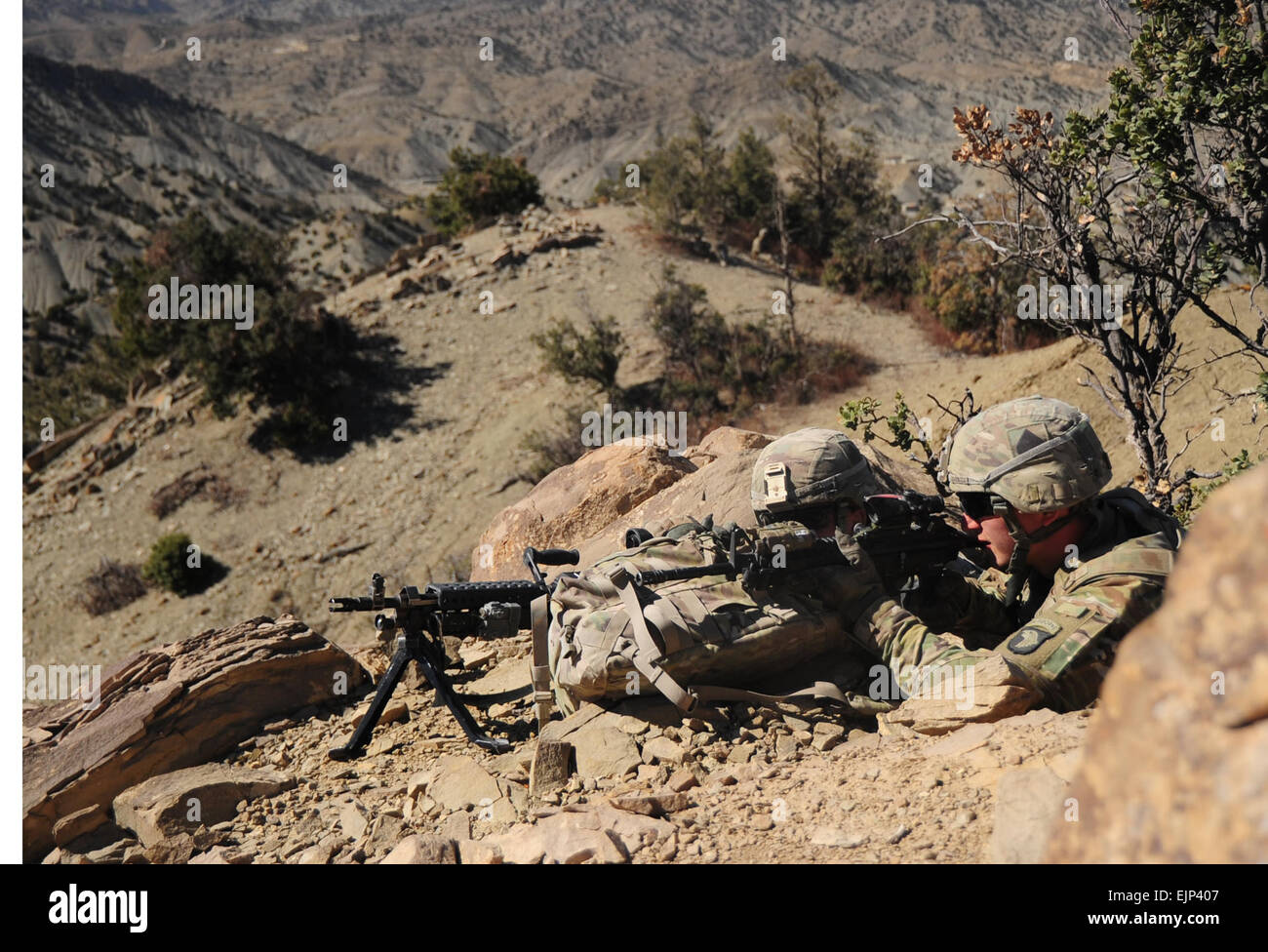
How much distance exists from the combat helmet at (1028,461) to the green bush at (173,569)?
45.4ft

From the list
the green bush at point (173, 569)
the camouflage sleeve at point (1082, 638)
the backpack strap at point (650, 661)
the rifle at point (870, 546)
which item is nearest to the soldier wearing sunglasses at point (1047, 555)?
the camouflage sleeve at point (1082, 638)

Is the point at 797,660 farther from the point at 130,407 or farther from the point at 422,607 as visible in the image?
the point at 130,407

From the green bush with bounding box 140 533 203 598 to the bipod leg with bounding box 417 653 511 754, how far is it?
11.4 metres

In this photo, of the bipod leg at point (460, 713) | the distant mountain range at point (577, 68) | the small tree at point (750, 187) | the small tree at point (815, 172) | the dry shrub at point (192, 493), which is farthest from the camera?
the distant mountain range at point (577, 68)

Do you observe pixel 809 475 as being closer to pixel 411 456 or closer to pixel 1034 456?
pixel 1034 456

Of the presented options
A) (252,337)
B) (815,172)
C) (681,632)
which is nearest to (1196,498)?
(681,632)

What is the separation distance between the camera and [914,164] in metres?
35.0

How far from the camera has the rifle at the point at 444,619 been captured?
15.1ft

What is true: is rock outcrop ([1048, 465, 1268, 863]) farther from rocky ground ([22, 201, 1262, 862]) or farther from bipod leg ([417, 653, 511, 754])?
bipod leg ([417, 653, 511, 754])

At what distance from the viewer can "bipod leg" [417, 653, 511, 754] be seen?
452 centimetres

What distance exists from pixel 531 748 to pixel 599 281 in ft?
55.6

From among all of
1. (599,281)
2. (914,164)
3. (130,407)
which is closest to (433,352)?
(599,281)

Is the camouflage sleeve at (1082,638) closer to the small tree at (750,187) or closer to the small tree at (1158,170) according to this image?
the small tree at (1158,170)

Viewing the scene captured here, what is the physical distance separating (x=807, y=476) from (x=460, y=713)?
2191mm
